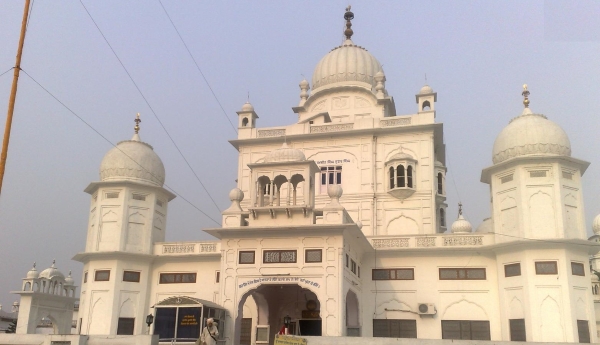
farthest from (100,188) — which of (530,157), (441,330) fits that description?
(530,157)

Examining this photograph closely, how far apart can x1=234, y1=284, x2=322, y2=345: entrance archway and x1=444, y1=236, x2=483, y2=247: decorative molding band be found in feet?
21.4

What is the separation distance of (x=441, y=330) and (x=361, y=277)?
13.4ft

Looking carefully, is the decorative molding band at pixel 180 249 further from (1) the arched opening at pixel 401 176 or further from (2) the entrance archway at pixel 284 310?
(1) the arched opening at pixel 401 176

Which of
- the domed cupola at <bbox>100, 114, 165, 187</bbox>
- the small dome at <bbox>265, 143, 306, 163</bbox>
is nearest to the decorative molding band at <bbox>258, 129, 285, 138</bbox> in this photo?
the domed cupola at <bbox>100, 114, 165, 187</bbox>

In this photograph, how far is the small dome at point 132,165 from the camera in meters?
28.2

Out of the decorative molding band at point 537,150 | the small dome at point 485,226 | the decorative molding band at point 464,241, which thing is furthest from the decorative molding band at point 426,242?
the small dome at point 485,226

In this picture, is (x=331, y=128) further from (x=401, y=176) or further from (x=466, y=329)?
(x=466, y=329)

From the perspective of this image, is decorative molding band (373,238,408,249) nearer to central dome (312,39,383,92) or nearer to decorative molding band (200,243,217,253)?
decorative molding band (200,243,217,253)

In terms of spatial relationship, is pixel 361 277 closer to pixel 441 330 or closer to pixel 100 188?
pixel 441 330

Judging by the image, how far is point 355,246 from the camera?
23812 millimetres

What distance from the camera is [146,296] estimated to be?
89.0ft

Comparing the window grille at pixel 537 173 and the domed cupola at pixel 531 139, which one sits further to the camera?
the domed cupola at pixel 531 139

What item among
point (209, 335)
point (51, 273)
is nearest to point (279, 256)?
point (209, 335)

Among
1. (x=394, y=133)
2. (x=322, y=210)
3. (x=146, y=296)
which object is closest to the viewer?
(x=322, y=210)
